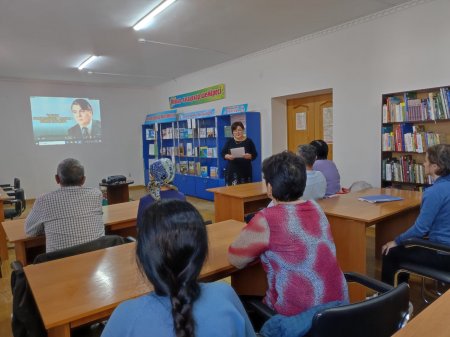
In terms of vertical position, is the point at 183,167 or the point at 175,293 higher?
the point at 175,293

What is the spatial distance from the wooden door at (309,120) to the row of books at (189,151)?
1.79 metres

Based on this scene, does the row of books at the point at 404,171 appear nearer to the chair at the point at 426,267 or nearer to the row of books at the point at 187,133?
the chair at the point at 426,267

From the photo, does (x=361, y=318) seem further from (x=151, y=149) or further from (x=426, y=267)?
(x=151, y=149)

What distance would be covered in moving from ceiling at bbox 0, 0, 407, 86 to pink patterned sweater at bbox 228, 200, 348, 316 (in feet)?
10.7

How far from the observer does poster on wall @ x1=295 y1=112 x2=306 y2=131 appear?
18.9 feet

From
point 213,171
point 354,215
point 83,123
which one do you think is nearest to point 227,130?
point 213,171

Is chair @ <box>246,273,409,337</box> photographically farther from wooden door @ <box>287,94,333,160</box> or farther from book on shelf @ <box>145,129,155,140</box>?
book on shelf @ <box>145,129,155,140</box>

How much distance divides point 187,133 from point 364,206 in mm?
5427

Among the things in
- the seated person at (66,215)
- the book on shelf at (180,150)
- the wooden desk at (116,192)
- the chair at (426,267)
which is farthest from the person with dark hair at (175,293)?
the book on shelf at (180,150)

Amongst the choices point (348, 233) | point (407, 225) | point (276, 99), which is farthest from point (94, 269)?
point (276, 99)

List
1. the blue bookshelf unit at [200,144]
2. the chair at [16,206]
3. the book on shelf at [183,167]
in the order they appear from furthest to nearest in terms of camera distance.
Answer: the book on shelf at [183,167]
the blue bookshelf unit at [200,144]
the chair at [16,206]

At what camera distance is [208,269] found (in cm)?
153

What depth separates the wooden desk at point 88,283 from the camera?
3.85 feet

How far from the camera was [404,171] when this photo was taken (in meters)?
3.99
